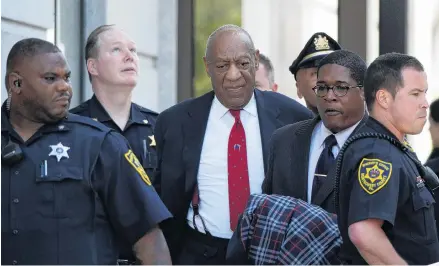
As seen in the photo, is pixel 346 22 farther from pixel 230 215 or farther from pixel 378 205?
pixel 378 205

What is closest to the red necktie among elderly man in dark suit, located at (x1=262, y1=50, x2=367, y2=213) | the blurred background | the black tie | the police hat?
elderly man in dark suit, located at (x1=262, y1=50, x2=367, y2=213)

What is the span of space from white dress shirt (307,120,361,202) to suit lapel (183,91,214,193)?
2.02 ft

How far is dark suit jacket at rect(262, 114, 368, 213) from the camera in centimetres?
457

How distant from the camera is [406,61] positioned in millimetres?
4102

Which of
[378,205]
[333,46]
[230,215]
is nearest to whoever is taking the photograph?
[378,205]

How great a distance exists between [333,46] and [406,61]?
1.65 metres

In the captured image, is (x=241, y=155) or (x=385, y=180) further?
(x=241, y=155)

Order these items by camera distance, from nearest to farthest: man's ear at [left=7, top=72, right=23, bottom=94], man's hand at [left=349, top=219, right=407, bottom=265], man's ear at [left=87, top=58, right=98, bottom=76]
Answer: man's hand at [left=349, top=219, right=407, bottom=265], man's ear at [left=7, top=72, right=23, bottom=94], man's ear at [left=87, top=58, right=98, bottom=76]

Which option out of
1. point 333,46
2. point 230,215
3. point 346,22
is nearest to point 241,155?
point 230,215

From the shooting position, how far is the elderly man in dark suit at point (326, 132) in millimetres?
4562

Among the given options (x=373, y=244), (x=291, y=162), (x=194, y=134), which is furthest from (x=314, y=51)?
(x=373, y=244)

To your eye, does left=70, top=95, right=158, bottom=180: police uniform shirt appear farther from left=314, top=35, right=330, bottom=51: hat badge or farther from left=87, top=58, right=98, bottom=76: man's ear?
left=314, top=35, right=330, bottom=51: hat badge

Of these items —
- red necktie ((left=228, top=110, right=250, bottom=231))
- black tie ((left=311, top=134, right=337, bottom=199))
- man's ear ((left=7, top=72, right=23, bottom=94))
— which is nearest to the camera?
man's ear ((left=7, top=72, right=23, bottom=94))

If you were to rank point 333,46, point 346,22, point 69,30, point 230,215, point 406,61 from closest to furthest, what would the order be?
point 406,61, point 230,215, point 333,46, point 69,30, point 346,22
